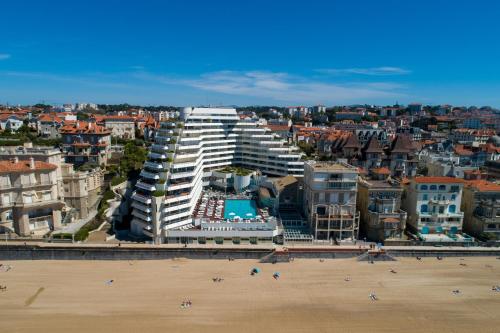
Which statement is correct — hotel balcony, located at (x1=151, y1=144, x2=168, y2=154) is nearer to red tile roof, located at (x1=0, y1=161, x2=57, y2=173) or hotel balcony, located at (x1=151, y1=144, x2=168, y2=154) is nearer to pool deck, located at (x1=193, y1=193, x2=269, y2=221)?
pool deck, located at (x1=193, y1=193, x2=269, y2=221)

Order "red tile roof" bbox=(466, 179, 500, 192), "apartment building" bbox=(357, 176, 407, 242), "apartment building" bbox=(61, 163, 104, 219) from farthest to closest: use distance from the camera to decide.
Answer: "apartment building" bbox=(61, 163, 104, 219) → "red tile roof" bbox=(466, 179, 500, 192) → "apartment building" bbox=(357, 176, 407, 242)

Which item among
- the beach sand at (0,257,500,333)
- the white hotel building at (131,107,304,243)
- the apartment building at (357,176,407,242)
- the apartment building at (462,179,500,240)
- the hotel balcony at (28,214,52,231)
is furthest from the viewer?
the apartment building at (462,179,500,240)

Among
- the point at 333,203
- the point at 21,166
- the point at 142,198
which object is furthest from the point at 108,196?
the point at 333,203

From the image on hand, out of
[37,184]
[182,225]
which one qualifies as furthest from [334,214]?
[37,184]

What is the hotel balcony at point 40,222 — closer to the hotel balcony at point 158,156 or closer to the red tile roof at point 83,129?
the hotel balcony at point 158,156

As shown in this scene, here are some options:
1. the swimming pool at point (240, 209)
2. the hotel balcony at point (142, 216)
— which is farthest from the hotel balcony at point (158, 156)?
the swimming pool at point (240, 209)

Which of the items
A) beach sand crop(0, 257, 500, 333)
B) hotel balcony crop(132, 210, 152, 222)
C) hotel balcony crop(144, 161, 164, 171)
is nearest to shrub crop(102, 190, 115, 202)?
hotel balcony crop(132, 210, 152, 222)

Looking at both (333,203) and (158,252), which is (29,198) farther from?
(333,203)

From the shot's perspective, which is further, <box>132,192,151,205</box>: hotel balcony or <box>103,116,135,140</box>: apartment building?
<box>103,116,135,140</box>: apartment building
